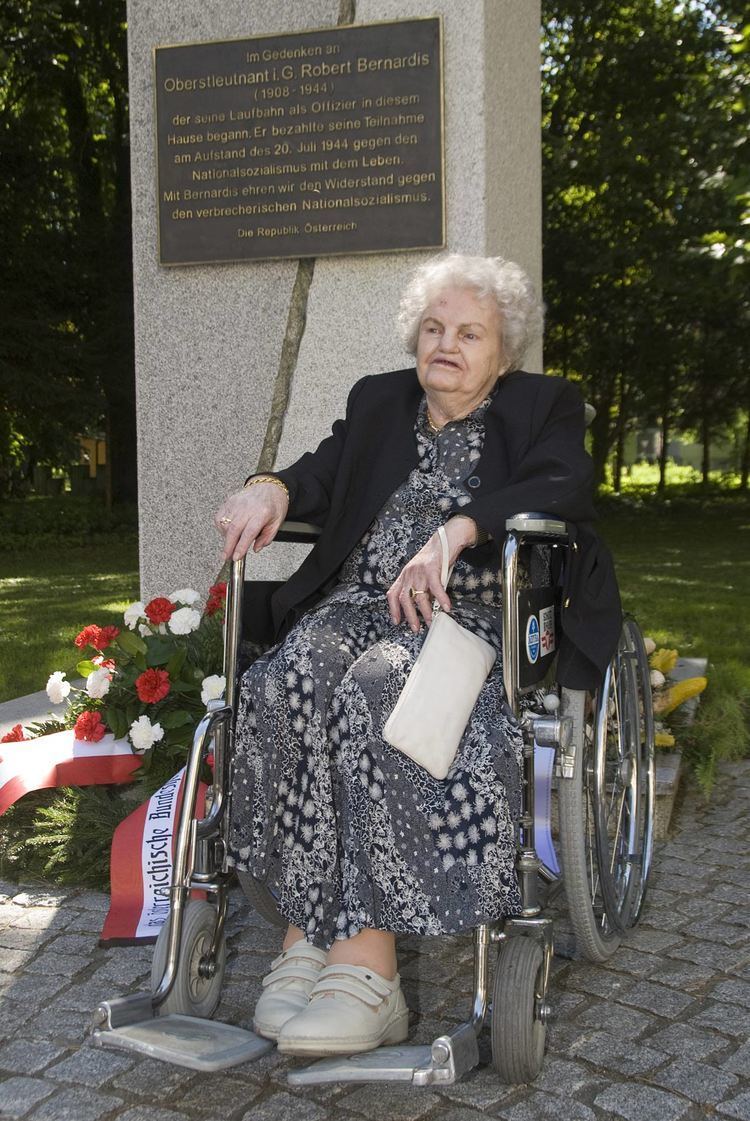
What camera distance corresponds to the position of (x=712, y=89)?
1405cm

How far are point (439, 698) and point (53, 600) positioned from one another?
24.2 feet

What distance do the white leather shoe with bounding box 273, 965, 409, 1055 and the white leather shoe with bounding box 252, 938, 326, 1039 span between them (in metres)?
0.04

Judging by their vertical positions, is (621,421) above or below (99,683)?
above

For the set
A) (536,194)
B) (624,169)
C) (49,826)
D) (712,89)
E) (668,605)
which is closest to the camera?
(49,826)

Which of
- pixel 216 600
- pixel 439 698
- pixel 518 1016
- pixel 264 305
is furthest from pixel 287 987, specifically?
pixel 264 305

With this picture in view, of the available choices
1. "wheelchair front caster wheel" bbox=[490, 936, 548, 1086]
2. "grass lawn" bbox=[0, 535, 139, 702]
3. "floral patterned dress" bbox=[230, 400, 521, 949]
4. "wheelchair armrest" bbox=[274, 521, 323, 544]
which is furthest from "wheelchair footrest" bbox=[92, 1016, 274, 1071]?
"grass lawn" bbox=[0, 535, 139, 702]

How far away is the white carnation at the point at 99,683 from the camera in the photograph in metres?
3.48

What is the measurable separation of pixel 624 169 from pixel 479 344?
13.6 metres

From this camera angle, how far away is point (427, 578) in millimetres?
2396

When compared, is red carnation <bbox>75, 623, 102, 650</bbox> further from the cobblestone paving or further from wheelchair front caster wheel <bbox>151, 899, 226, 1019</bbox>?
wheelchair front caster wheel <bbox>151, 899, 226, 1019</bbox>

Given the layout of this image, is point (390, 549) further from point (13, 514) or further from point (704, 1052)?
point (13, 514)

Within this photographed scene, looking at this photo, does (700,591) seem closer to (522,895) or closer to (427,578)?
(427,578)

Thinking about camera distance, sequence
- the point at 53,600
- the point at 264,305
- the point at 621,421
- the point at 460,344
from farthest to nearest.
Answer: the point at 621,421
the point at 53,600
the point at 264,305
the point at 460,344

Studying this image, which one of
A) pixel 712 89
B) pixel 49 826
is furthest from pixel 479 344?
pixel 712 89
